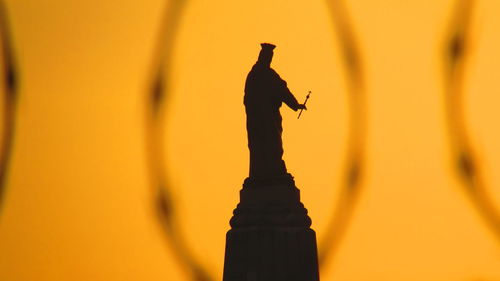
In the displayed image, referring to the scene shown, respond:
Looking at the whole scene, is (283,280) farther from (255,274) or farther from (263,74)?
(263,74)

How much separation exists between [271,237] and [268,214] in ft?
1.39

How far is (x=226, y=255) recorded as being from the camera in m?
29.8

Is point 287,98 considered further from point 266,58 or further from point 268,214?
point 268,214

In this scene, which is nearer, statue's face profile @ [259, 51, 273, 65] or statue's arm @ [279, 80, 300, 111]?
statue's arm @ [279, 80, 300, 111]

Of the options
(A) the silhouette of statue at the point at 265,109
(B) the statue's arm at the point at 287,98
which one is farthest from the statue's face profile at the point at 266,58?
(B) the statue's arm at the point at 287,98

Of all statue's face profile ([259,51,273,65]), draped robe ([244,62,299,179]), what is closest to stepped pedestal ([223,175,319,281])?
draped robe ([244,62,299,179])

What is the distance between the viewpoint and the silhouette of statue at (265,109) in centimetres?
2991

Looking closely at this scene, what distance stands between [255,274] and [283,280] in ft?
1.68

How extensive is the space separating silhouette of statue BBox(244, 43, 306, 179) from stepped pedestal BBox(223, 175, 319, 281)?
1.93 ft

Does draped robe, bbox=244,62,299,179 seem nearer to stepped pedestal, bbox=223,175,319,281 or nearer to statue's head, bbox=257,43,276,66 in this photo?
statue's head, bbox=257,43,276,66

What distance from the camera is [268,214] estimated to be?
29.3 metres

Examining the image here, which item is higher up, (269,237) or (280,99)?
(280,99)

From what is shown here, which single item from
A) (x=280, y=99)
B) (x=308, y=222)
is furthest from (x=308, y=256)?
(x=280, y=99)

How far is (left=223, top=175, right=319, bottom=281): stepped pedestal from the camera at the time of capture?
29141mm
